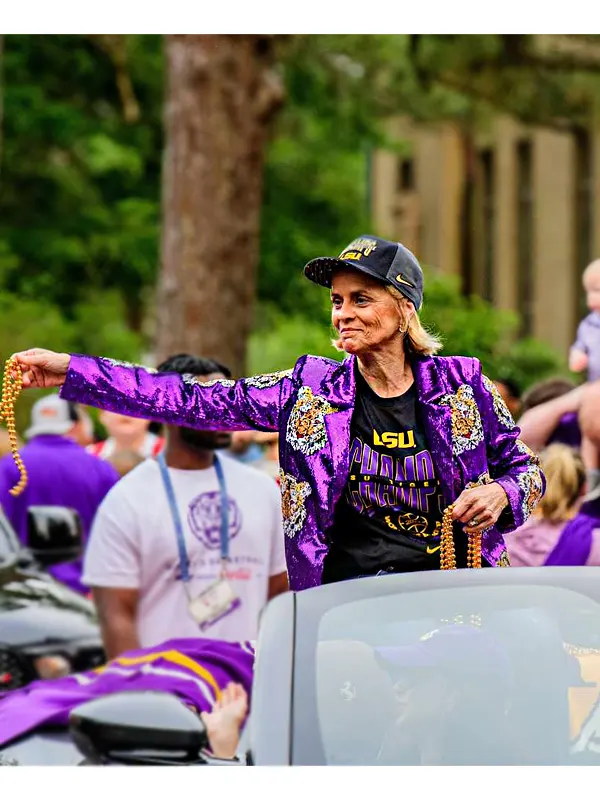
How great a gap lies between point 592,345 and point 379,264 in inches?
138

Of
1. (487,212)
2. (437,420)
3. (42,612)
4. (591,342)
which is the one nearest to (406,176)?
(487,212)

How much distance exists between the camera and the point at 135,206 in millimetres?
19766

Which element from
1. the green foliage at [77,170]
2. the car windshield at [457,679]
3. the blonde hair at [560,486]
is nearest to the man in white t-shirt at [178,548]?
the blonde hair at [560,486]

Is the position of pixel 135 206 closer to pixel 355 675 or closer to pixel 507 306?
pixel 507 306

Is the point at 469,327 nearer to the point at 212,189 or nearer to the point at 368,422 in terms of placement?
the point at 368,422

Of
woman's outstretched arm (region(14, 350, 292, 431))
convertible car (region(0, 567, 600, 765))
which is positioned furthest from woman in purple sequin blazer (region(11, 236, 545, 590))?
convertible car (region(0, 567, 600, 765))

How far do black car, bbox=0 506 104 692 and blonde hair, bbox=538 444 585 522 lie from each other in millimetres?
1834

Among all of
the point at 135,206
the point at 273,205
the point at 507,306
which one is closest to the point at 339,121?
the point at 273,205

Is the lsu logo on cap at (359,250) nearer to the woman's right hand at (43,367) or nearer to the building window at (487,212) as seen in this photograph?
the woman's right hand at (43,367)

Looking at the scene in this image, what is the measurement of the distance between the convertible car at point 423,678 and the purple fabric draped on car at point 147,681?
1.54 meters

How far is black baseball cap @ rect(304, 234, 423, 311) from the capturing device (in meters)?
4.09

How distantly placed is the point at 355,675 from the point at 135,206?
17.0m

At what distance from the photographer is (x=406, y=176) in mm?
32344

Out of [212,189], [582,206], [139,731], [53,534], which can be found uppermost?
[582,206]
